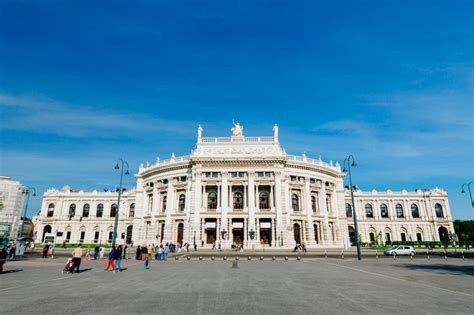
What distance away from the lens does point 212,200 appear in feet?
178

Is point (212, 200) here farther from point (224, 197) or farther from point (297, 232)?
point (297, 232)

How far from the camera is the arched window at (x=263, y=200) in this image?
2105 inches

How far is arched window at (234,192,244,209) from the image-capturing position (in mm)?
53344

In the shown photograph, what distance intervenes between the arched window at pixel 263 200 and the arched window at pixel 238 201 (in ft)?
11.4

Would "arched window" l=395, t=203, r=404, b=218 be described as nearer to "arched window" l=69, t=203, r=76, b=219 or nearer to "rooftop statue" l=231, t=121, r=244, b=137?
"rooftop statue" l=231, t=121, r=244, b=137

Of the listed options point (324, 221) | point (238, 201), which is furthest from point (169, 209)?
point (324, 221)

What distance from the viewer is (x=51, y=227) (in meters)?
77.4

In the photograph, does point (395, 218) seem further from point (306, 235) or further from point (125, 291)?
point (125, 291)

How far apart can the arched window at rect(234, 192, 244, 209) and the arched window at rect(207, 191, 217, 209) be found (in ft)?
12.8

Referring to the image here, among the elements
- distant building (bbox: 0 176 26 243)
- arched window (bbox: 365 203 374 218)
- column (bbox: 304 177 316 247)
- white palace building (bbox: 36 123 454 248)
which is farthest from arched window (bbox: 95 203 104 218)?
arched window (bbox: 365 203 374 218)

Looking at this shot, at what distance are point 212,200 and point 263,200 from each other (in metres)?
9.91

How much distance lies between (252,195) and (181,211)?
575 inches

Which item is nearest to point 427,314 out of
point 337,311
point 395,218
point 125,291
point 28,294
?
point 337,311

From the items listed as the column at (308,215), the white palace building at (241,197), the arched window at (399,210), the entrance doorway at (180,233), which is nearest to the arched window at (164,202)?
the white palace building at (241,197)
